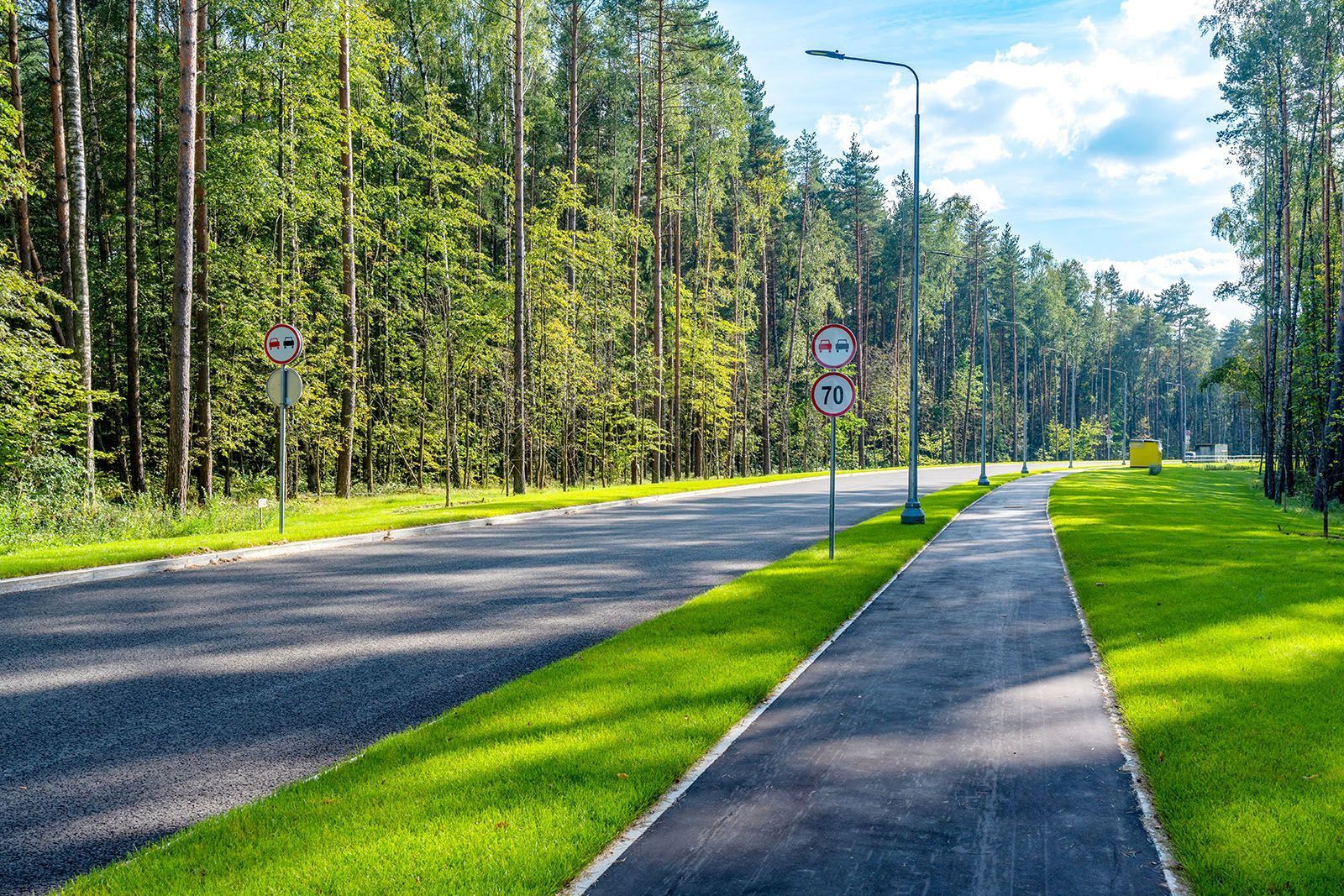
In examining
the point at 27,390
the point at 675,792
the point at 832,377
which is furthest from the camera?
the point at 27,390

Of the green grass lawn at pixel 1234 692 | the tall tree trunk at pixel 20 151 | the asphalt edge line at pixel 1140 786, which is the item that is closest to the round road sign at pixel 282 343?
the tall tree trunk at pixel 20 151

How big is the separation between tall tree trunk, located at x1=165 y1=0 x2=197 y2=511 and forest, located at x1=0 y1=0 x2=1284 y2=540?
68 millimetres

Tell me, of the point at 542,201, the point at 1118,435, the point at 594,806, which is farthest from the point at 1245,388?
the point at 1118,435

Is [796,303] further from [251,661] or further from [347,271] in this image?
[251,661]

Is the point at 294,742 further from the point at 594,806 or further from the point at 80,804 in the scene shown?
the point at 594,806

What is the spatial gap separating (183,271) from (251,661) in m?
12.5

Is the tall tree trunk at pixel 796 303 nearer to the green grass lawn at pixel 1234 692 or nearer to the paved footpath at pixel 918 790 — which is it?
the green grass lawn at pixel 1234 692

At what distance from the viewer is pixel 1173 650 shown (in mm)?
7281

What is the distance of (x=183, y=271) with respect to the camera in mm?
16688

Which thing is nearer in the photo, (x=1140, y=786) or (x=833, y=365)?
(x=1140, y=786)

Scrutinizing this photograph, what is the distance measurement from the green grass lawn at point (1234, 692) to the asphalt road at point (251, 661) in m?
4.44

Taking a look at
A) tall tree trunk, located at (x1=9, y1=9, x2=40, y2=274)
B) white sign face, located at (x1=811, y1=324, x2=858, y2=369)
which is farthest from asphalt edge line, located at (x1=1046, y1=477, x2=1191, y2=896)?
tall tree trunk, located at (x1=9, y1=9, x2=40, y2=274)

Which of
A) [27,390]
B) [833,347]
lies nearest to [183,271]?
[27,390]

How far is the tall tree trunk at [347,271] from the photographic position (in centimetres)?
2367
